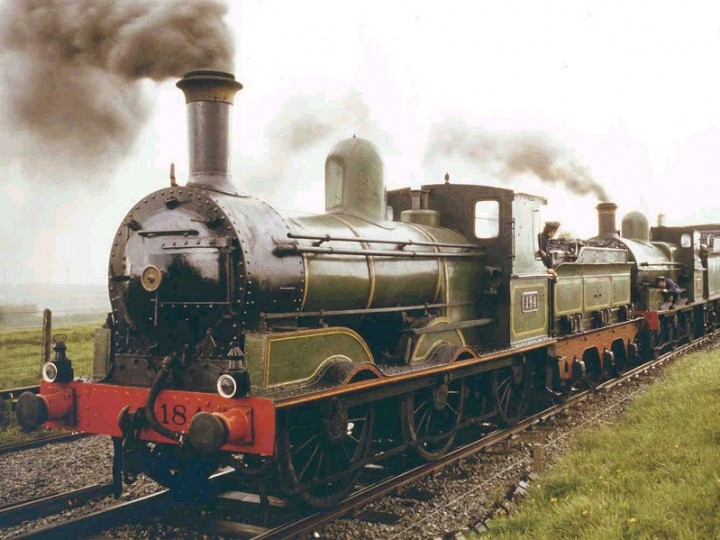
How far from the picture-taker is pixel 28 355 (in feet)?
51.1

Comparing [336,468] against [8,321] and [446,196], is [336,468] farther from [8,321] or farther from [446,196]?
[8,321]

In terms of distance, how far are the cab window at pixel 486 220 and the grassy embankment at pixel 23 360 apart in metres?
6.19

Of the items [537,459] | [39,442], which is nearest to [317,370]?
[537,459]

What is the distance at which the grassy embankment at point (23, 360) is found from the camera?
8.96m

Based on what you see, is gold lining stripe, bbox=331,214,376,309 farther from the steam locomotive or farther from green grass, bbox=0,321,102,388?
green grass, bbox=0,321,102,388

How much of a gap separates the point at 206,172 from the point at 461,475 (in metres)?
3.82

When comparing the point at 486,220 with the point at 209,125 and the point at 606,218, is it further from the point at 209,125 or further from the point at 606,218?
the point at 606,218

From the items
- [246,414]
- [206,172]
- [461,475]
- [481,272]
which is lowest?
[461,475]

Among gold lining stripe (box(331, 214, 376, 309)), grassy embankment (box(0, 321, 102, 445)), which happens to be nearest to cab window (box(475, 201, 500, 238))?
gold lining stripe (box(331, 214, 376, 309))

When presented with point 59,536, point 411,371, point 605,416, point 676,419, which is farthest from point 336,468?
point 605,416

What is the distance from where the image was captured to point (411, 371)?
6473mm

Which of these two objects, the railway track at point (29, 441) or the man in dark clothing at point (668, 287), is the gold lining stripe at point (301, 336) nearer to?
the railway track at point (29, 441)

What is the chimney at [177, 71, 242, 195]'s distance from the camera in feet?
18.9

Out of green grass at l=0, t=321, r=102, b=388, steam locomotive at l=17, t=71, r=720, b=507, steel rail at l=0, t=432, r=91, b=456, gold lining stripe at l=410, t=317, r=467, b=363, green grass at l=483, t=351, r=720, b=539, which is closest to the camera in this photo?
green grass at l=483, t=351, r=720, b=539
